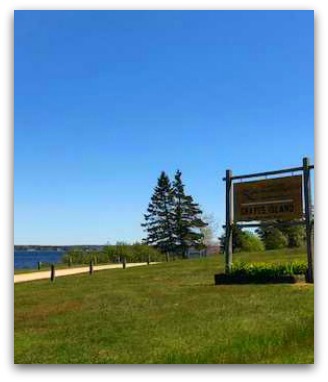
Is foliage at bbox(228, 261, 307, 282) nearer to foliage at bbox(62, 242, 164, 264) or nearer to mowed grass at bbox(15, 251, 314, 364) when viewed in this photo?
mowed grass at bbox(15, 251, 314, 364)

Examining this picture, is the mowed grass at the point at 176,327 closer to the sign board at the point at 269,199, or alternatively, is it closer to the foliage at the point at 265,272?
the foliage at the point at 265,272

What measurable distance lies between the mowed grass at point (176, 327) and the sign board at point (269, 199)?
4.37ft

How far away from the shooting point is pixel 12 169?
7406 mm

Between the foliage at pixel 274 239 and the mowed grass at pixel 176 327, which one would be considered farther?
the foliage at pixel 274 239

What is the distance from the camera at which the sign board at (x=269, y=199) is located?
10.5 metres

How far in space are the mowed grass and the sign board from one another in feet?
4.37

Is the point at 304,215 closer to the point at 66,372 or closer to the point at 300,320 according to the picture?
the point at 300,320

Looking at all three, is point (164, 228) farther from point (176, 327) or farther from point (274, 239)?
point (176, 327)

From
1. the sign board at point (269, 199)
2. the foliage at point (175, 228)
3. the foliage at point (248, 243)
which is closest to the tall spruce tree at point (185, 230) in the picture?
the foliage at point (175, 228)

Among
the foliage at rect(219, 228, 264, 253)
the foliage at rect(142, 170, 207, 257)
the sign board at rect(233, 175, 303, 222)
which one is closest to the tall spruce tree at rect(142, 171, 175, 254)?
the foliage at rect(142, 170, 207, 257)

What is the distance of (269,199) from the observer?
11.0 metres

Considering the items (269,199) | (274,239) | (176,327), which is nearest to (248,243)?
(274,239)

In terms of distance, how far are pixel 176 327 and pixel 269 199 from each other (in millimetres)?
4064
